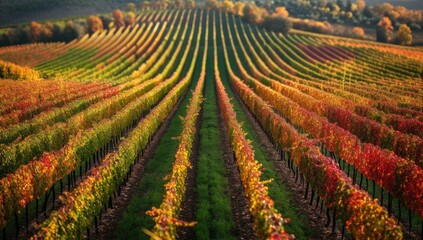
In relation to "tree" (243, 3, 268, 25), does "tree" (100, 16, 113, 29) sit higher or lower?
lower

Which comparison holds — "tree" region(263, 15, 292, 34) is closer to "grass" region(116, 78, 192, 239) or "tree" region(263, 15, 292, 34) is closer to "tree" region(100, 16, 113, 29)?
"tree" region(100, 16, 113, 29)

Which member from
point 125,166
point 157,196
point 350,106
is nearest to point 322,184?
point 157,196

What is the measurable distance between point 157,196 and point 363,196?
10881 mm

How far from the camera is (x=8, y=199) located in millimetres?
15742

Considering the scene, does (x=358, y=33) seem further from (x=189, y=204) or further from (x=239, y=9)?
(x=189, y=204)

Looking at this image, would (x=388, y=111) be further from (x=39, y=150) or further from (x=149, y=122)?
(x=39, y=150)

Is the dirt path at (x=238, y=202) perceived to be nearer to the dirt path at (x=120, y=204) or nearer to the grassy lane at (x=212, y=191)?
the grassy lane at (x=212, y=191)

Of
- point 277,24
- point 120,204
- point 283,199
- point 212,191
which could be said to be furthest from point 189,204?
point 277,24

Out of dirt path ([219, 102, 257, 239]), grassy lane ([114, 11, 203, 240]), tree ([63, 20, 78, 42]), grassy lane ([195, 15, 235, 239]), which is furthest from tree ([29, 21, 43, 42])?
dirt path ([219, 102, 257, 239])

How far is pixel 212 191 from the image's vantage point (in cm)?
2141

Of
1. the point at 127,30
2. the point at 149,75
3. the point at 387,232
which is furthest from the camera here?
the point at 127,30

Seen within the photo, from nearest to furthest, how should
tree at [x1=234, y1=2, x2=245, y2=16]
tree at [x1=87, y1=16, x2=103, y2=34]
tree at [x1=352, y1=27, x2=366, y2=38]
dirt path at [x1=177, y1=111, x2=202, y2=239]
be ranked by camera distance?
1. dirt path at [x1=177, y1=111, x2=202, y2=239]
2. tree at [x1=87, y1=16, x2=103, y2=34]
3. tree at [x1=352, y1=27, x2=366, y2=38]
4. tree at [x1=234, y1=2, x2=245, y2=16]

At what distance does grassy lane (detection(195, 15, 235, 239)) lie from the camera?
17.3 m

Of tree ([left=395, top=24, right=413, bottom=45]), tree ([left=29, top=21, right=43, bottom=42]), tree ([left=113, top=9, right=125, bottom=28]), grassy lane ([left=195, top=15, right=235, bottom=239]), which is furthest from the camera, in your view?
tree ([left=113, top=9, right=125, bottom=28])
